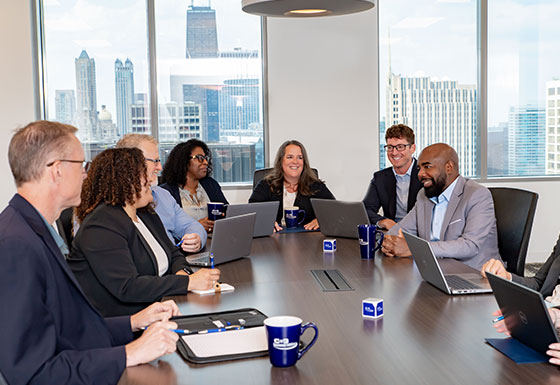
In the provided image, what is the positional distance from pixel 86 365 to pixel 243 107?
5.00 meters

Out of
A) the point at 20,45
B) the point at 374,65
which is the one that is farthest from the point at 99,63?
the point at 374,65

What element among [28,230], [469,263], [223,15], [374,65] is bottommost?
[469,263]

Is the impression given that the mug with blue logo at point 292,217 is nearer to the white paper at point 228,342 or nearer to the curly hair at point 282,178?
the curly hair at point 282,178

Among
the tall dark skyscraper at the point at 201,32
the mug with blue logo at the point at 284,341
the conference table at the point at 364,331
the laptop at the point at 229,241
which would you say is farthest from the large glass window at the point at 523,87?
the mug with blue logo at the point at 284,341

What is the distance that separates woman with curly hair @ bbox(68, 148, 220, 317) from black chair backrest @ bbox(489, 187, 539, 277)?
1.73m

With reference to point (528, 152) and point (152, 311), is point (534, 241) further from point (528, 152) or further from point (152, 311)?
point (152, 311)

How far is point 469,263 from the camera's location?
11.1ft

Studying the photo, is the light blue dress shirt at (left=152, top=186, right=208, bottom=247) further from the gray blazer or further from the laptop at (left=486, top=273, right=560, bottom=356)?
the laptop at (left=486, top=273, right=560, bottom=356)

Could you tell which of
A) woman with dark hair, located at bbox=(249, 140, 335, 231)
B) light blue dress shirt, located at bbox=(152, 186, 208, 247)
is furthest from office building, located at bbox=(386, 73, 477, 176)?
light blue dress shirt, located at bbox=(152, 186, 208, 247)

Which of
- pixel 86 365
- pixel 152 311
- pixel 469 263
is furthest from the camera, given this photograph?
pixel 469 263

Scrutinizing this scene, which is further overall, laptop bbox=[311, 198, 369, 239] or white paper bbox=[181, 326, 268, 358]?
laptop bbox=[311, 198, 369, 239]

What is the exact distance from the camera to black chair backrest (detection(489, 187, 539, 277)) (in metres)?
3.45

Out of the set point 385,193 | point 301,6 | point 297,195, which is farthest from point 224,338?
point 385,193

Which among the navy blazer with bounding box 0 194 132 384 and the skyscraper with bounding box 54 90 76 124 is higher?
the skyscraper with bounding box 54 90 76 124
